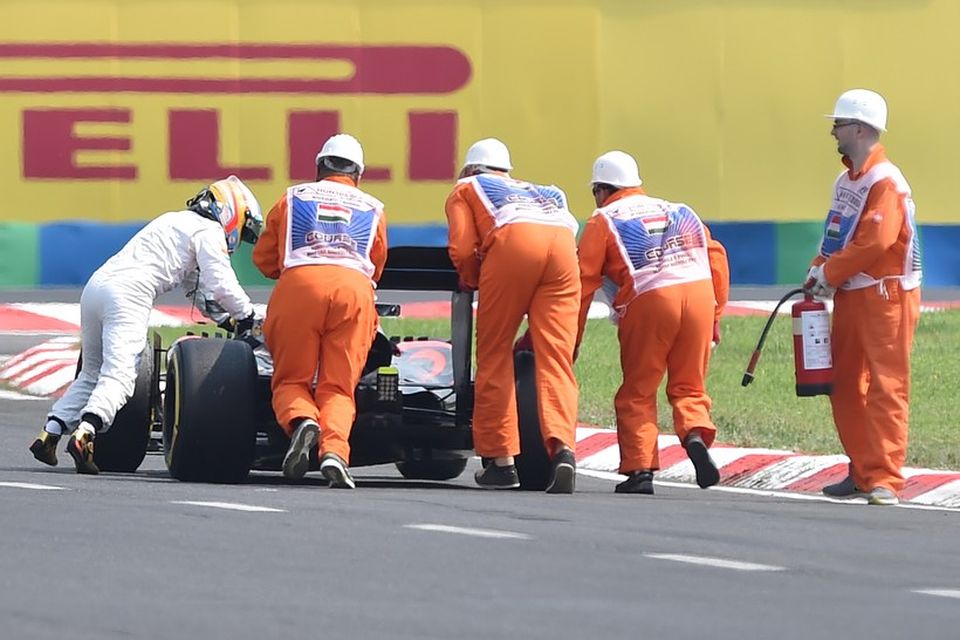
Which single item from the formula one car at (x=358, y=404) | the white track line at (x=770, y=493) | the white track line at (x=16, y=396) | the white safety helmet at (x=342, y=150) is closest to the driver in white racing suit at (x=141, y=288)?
the formula one car at (x=358, y=404)

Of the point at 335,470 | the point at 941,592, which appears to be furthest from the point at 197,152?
the point at 941,592

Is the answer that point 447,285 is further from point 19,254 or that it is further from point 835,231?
point 19,254

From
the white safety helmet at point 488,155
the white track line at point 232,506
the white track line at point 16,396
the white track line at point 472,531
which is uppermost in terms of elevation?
the white safety helmet at point 488,155

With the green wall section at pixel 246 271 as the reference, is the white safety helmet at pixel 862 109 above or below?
above

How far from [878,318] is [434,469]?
2.53 metres

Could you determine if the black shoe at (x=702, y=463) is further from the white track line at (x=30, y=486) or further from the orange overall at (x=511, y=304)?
the white track line at (x=30, y=486)

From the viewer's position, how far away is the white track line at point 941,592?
8008 millimetres

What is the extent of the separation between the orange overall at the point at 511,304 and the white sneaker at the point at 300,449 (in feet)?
2.67

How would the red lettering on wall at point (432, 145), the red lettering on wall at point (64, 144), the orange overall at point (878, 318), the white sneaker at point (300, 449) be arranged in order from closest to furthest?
the white sneaker at point (300, 449) < the orange overall at point (878, 318) < the red lettering on wall at point (64, 144) < the red lettering on wall at point (432, 145)

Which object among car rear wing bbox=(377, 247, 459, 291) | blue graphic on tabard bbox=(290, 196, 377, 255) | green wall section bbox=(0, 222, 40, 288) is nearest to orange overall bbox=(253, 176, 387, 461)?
blue graphic on tabard bbox=(290, 196, 377, 255)

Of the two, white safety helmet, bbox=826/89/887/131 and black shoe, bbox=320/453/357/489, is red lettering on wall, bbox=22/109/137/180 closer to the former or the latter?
white safety helmet, bbox=826/89/887/131

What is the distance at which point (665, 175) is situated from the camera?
2472 cm

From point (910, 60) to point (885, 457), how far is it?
1341cm

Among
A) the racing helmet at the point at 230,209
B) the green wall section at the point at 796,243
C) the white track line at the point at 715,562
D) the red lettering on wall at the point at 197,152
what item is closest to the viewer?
the white track line at the point at 715,562
